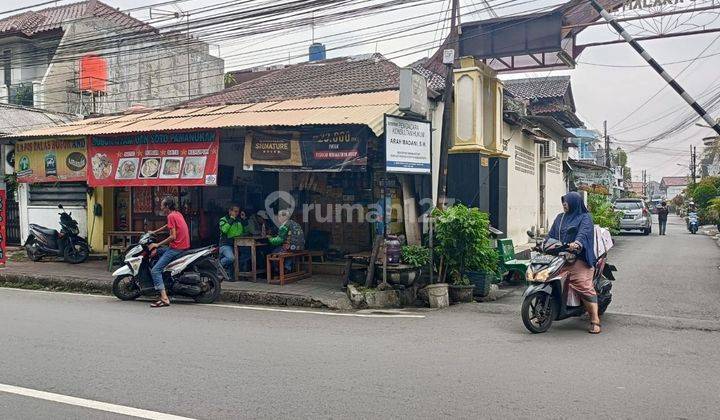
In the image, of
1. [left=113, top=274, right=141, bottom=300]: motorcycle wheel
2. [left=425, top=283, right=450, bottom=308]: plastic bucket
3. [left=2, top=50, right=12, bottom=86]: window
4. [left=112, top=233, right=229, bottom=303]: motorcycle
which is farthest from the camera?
[left=2, top=50, right=12, bottom=86]: window

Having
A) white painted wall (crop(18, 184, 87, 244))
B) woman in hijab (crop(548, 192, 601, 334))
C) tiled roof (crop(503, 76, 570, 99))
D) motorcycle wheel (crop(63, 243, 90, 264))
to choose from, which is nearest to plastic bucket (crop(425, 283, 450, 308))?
woman in hijab (crop(548, 192, 601, 334))

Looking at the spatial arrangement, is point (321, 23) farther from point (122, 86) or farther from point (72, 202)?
point (122, 86)

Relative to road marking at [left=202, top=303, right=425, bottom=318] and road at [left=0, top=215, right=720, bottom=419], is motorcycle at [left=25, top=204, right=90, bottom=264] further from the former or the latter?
road marking at [left=202, top=303, right=425, bottom=318]

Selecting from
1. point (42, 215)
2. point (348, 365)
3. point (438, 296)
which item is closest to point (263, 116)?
point (438, 296)

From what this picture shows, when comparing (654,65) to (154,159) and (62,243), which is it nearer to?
(154,159)

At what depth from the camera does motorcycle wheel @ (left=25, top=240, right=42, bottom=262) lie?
14.0 meters

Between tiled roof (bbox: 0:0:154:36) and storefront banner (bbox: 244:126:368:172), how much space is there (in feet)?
53.6

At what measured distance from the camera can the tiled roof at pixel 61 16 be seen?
80.7 feet

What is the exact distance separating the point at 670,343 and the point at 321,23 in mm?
9580

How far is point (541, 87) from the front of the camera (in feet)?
94.6

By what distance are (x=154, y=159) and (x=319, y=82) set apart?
15.4ft

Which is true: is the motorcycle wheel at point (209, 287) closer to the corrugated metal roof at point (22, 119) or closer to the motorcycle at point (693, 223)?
the corrugated metal roof at point (22, 119)

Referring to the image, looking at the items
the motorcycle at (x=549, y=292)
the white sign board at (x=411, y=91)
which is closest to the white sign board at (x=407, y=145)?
the white sign board at (x=411, y=91)

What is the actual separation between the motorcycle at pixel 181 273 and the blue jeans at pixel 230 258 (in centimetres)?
136
